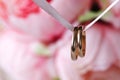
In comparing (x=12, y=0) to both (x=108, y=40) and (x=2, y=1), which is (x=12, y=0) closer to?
(x=2, y=1)

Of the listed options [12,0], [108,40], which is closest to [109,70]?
[108,40]

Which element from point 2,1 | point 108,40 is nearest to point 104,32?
point 108,40

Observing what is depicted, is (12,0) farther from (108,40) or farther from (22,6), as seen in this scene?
(108,40)

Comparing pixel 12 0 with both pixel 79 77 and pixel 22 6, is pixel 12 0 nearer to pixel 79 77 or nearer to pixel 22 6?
pixel 22 6

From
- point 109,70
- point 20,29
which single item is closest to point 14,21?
point 20,29
